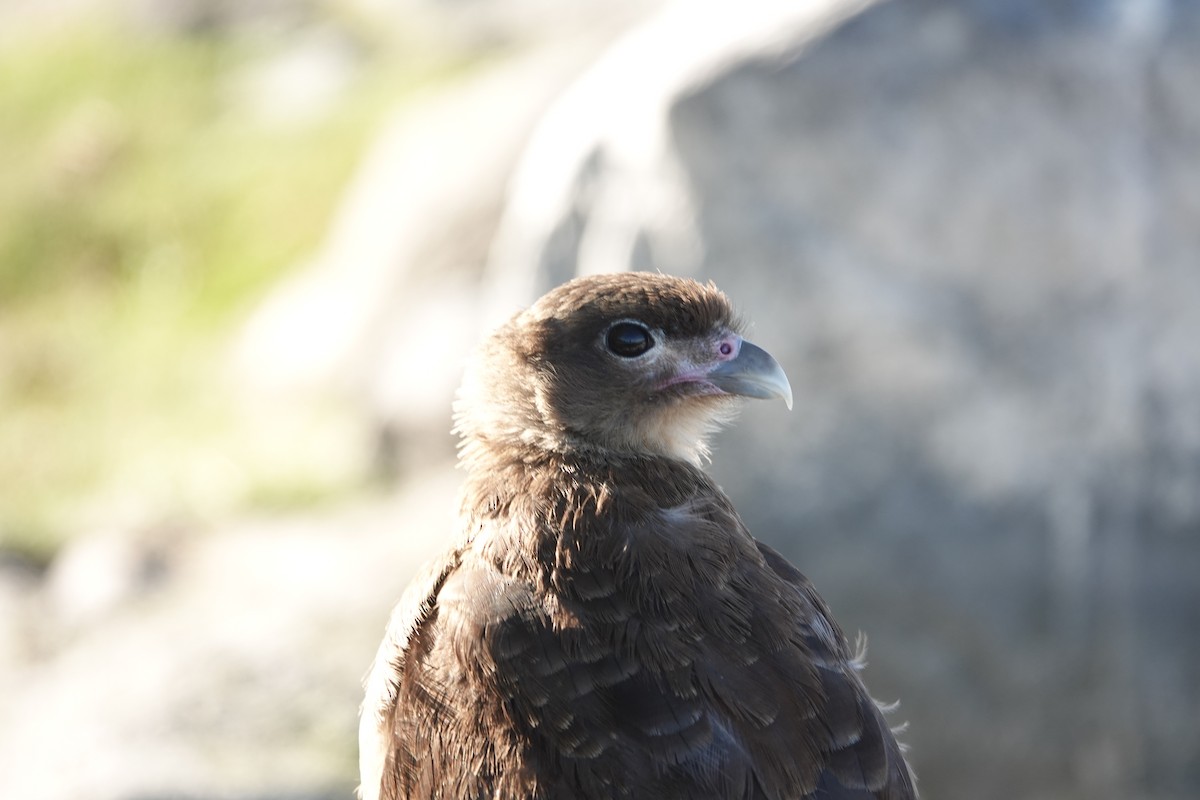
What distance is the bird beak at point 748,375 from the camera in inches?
142

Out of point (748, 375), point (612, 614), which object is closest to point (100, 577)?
point (748, 375)

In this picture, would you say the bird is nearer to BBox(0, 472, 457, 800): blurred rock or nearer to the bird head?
the bird head

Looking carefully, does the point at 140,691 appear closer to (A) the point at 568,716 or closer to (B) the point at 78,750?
(B) the point at 78,750

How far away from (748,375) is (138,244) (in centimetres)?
868

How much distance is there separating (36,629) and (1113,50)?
5.83 meters

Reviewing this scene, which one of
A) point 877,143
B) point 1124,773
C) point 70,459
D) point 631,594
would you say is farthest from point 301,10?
point 631,594

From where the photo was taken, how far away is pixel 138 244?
1123 centimetres

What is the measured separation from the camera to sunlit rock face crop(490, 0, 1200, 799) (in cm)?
604

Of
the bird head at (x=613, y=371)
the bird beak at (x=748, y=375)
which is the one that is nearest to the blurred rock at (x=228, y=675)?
the bird head at (x=613, y=371)

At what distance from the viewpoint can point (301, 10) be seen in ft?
43.0

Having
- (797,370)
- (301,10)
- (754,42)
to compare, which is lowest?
(797,370)

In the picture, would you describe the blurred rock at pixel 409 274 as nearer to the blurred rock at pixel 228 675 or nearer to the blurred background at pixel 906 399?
the blurred rock at pixel 228 675

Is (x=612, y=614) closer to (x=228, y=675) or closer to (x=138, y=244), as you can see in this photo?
(x=228, y=675)

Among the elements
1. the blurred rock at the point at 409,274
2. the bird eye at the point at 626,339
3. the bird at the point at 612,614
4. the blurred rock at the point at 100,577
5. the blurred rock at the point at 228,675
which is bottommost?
the bird at the point at 612,614
